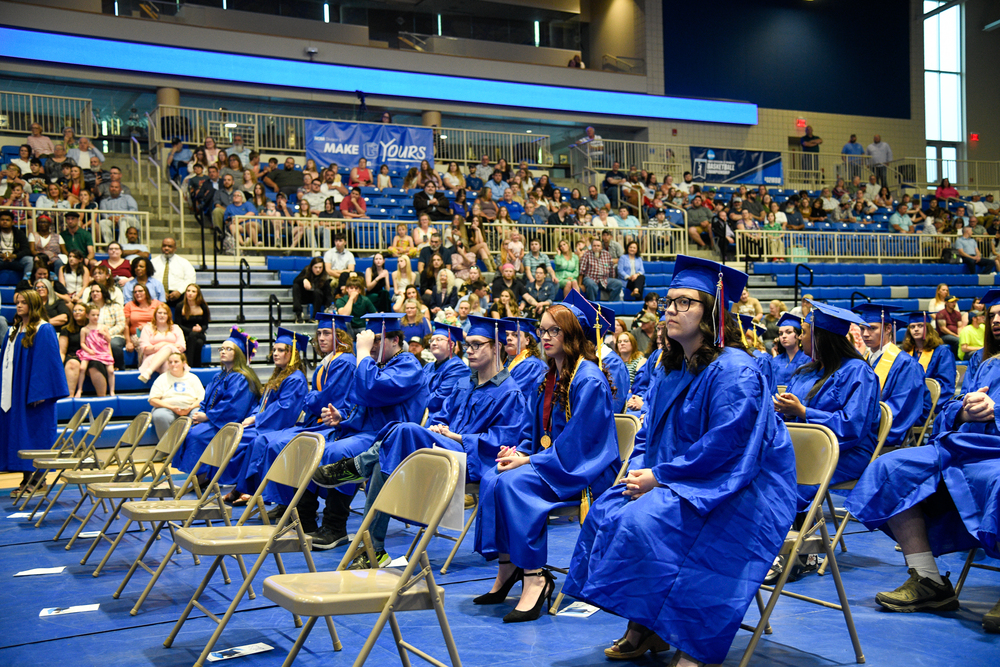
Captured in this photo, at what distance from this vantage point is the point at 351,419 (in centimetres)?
560

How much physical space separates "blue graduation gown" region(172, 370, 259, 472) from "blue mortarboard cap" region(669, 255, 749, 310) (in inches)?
182

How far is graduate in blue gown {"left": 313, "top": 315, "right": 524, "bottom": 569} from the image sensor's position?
15.6 feet

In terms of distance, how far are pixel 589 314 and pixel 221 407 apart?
3.69 m

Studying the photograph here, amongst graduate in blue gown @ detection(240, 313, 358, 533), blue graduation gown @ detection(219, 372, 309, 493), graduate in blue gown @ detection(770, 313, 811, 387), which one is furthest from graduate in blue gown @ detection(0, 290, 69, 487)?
graduate in blue gown @ detection(770, 313, 811, 387)

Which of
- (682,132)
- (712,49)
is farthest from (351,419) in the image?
(712,49)

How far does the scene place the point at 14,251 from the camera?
10641 millimetres

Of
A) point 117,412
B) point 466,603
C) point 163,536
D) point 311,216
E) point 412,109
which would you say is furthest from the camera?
point 412,109

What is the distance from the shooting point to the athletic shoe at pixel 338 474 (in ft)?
16.8

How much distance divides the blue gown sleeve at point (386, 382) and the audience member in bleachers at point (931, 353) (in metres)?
4.81

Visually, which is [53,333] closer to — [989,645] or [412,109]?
[989,645]

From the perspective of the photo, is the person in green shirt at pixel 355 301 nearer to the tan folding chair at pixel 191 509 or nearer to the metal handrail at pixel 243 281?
the metal handrail at pixel 243 281

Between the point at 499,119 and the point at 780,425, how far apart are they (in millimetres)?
19436

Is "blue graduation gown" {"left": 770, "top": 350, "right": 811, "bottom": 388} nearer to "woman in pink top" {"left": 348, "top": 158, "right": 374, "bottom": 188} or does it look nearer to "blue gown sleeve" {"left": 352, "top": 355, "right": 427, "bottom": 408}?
"blue gown sleeve" {"left": 352, "top": 355, "right": 427, "bottom": 408}

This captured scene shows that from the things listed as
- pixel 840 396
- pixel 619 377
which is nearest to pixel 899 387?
pixel 840 396
